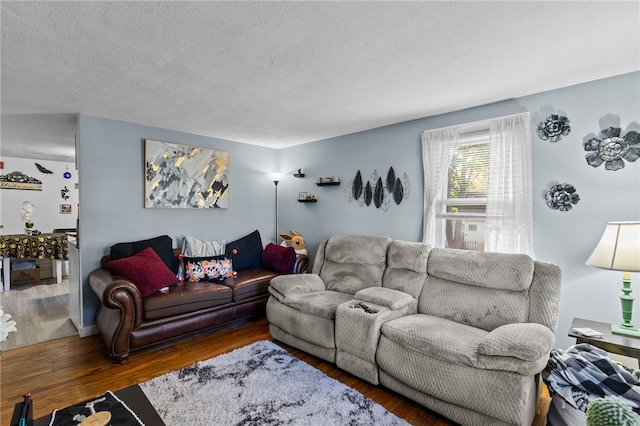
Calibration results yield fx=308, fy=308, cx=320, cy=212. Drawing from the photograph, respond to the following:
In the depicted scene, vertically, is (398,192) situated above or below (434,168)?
below

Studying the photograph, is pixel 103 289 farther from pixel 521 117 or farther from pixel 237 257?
pixel 521 117

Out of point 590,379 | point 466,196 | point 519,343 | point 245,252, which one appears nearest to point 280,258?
point 245,252

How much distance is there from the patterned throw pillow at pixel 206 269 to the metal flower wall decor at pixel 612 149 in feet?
12.0

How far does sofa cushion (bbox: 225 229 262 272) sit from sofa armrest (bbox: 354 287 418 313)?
1.97m

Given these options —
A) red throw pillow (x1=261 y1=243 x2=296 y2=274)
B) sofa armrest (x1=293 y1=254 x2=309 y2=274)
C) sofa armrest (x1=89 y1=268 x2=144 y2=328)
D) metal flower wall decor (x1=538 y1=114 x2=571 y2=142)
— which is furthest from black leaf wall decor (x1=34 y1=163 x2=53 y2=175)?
metal flower wall decor (x1=538 y1=114 x2=571 y2=142)

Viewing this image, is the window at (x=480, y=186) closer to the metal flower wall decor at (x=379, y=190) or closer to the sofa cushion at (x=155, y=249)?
the metal flower wall decor at (x=379, y=190)

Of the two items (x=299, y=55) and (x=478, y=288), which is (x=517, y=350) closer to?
(x=478, y=288)

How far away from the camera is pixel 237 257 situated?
4168 millimetres

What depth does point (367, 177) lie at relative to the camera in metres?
3.84

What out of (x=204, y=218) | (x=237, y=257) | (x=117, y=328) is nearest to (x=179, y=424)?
(x=117, y=328)

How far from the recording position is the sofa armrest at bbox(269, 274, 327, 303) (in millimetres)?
3105

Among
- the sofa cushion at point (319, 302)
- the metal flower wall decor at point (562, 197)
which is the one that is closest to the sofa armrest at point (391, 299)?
the sofa cushion at point (319, 302)

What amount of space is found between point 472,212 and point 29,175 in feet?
26.1

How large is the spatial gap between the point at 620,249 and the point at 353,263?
2138 mm
